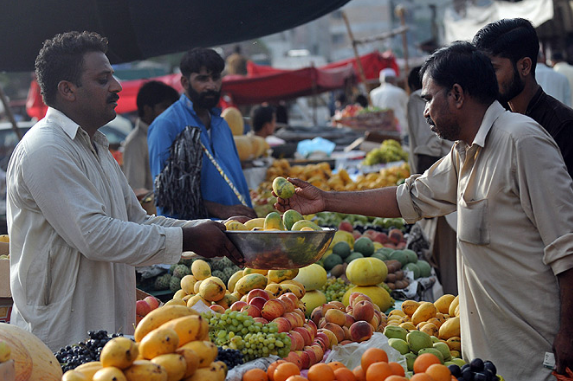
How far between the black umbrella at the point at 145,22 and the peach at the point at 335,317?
2246 millimetres

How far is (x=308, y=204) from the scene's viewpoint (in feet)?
10.6

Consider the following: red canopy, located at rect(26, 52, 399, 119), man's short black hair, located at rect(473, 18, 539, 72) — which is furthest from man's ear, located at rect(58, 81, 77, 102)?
red canopy, located at rect(26, 52, 399, 119)

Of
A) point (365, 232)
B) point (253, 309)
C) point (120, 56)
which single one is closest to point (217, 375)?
point (253, 309)

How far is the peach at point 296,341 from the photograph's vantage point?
2623mm

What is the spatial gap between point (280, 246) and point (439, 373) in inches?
31.3

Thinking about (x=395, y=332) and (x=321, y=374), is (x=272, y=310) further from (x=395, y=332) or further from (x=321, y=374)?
(x=395, y=332)

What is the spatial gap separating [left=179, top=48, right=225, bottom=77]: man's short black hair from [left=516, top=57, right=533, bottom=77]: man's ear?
8.02ft

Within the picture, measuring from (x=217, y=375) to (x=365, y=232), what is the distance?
173 inches

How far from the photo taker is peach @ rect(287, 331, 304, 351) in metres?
2.62

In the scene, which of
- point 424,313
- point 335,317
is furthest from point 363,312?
point 424,313

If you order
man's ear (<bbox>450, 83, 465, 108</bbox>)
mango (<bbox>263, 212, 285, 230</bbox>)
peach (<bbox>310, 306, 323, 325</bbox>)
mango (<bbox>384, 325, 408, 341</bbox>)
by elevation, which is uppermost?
man's ear (<bbox>450, 83, 465, 108</bbox>)

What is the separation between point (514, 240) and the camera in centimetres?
245

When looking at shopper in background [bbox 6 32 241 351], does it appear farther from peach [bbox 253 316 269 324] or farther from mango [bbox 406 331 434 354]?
mango [bbox 406 331 434 354]

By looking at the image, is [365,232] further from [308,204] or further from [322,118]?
[322,118]
